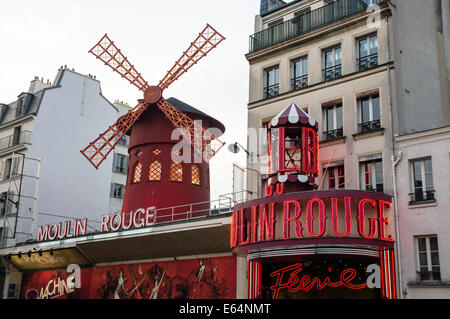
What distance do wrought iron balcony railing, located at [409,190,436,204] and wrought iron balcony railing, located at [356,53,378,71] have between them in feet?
10.6

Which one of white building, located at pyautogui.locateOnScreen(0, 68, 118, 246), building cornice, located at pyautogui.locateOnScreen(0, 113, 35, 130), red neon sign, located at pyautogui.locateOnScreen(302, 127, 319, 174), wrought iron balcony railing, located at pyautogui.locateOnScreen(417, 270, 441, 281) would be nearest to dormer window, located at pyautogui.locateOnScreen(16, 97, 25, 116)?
white building, located at pyautogui.locateOnScreen(0, 68, 118, 246)

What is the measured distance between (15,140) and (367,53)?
694 inches

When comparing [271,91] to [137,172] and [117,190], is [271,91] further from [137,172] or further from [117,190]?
[117,190]

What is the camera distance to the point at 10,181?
24.2m

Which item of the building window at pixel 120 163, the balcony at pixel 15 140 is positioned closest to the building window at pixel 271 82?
the balcony at pixel 15 140

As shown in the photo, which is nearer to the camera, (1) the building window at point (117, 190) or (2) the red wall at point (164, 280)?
(2) the red wall at point (164, 280)

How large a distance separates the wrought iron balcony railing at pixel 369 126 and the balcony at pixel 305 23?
9.13ft

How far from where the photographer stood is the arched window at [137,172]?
1959cm

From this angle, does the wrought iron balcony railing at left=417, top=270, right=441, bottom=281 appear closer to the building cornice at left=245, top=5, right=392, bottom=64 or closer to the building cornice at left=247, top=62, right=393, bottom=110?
the building cornice at left=247, top=62, right=393, bottom=110

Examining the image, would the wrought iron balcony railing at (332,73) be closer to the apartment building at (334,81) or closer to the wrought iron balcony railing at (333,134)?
the apartment building at (334,81)

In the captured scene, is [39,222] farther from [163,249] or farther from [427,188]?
[427,188]
